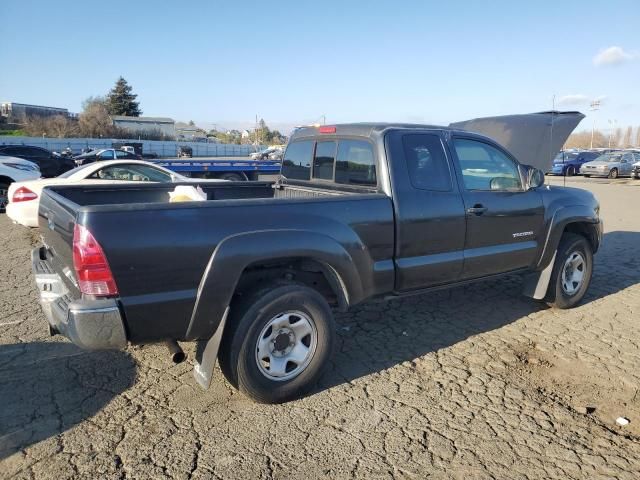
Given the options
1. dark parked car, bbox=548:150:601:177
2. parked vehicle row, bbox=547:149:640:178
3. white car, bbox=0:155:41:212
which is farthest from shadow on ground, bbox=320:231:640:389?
dark parked car, bbox=548:150:601:177

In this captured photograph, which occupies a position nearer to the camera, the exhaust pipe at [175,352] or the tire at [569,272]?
the exhaust pipe at [175,352]

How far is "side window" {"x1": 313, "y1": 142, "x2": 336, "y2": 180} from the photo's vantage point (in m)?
4.57

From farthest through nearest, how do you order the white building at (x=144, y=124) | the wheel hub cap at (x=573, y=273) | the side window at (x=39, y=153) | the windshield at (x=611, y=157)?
the white building at (x=144, y=124) < the windshield at (x=611, y=157) < the side window at (x=39, y=153) < the wheel hub cap at (x=573, y=273)

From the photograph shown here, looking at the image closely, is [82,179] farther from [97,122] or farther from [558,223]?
[97,122]

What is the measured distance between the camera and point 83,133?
66188 mm

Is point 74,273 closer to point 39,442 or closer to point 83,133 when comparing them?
point 39,442

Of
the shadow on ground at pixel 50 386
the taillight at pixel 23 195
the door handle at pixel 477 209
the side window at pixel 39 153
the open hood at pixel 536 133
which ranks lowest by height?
the shadow on ground at pixel 50 386

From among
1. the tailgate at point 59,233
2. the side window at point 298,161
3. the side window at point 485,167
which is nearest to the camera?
the tailgate at point 59,233

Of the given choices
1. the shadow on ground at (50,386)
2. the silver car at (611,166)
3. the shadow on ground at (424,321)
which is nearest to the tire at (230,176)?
the shadow on ground at (424,321)

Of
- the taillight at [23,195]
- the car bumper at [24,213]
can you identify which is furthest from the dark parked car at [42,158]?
the car bumper at [24,213]

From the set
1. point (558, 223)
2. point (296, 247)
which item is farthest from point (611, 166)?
point (296, 247)

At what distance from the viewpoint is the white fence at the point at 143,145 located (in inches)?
1788

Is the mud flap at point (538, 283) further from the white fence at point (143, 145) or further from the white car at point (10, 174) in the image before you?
the white fence at point (143, 145)

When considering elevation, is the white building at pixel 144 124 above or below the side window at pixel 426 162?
above
